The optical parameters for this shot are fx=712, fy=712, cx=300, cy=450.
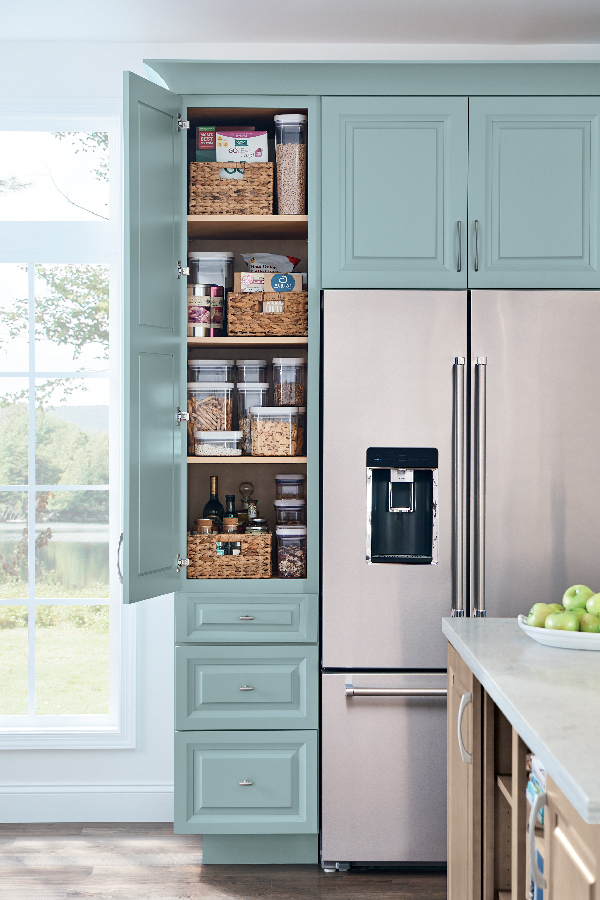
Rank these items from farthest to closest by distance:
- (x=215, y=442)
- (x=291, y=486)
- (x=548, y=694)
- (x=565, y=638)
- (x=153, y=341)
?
(x=291, y=486)
(x=215, y=442)
(x=153, y=341)
(x=565, y=638)
(x=548, y=694)

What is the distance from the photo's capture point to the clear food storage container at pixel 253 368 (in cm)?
254

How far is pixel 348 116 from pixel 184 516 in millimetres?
1440

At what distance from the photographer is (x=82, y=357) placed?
9.36ft

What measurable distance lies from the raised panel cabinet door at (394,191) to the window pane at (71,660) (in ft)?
5.40

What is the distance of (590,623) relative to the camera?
5.31 ft

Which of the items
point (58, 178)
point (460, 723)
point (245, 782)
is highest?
point (58, 178)

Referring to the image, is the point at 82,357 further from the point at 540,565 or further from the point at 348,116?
the point at 540,565

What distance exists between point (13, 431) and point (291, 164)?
1.49 m

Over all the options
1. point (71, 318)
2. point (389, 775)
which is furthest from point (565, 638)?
point (71, 318)

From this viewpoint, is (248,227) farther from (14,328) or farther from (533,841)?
(533,841)

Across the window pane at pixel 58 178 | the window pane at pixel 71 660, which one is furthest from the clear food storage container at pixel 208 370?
the window pane at pixel 71 660

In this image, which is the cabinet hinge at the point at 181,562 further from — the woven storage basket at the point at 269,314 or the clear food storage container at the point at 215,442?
the woven storage basket at the point at 269,314

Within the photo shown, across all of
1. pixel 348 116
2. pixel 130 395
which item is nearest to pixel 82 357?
pixel 130 395

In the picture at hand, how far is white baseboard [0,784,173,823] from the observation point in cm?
276
